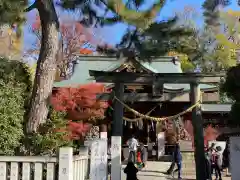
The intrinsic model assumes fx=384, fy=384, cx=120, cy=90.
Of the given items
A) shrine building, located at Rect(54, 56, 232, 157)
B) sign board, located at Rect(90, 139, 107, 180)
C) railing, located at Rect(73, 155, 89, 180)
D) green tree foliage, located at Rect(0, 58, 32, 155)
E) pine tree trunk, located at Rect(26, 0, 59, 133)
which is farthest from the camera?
shrine building, located at Rect(54, 56, 232, 157)

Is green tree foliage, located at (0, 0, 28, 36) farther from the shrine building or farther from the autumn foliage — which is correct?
the shrine building

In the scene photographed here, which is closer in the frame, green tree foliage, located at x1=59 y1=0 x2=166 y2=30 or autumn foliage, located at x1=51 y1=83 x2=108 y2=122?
green tree foliage, located at x1=59 y1=0 x2=166 y2=30

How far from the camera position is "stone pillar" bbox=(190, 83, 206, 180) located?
11.6m

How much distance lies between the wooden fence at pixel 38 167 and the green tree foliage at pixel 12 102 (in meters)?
0.73

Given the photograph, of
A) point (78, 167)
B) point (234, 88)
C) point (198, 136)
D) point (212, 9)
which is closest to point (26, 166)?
point (78, 167)

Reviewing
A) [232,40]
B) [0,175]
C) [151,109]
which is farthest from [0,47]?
[0,175]

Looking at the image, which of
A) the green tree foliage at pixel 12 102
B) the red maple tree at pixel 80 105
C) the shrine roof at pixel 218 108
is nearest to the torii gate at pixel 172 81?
the red maple tree at pixel 80 105

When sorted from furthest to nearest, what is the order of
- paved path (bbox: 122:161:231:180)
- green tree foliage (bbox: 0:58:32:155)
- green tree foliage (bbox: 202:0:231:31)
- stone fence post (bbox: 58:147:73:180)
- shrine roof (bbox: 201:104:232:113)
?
shrine roof (bbox: 201:104:232:113)
paved path (bbox: 122:161:231:180)
green tree foliage (bbox: 202:0:231:31)
green tree foliage (bbox: 0:58:32:155)
stone fence post (bbox: 58:147:73:180)

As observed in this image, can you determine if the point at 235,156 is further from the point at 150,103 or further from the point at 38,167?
the point at 150,103

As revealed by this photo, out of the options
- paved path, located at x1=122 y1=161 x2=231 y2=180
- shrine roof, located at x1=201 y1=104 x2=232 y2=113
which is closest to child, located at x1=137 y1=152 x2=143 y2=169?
paved path, located at x1=122 y1=161 x2=231 y2=180

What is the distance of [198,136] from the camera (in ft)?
38.6

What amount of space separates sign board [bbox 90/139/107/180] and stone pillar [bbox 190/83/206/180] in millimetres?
3522

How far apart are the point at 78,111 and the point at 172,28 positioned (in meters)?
4.14

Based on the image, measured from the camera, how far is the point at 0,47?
29.1 m
